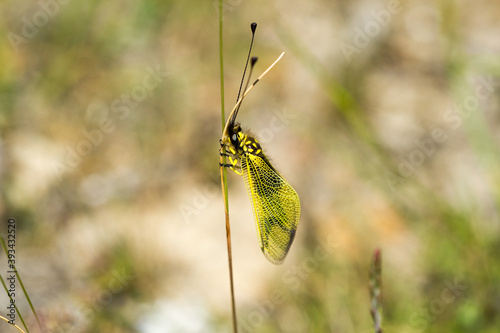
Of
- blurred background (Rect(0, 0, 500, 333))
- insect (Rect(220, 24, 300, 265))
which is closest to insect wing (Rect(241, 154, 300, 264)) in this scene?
insect (Rect(220, 24, 300, 265))

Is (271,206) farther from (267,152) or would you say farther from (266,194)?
(267,152)

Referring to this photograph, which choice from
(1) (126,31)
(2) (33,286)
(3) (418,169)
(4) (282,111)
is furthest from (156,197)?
(3) (418,169)

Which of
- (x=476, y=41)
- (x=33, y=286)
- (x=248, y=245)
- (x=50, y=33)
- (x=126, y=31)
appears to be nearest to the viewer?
(x=33, y=286)

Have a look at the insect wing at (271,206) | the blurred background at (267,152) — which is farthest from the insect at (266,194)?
the blurred background at (267,152)

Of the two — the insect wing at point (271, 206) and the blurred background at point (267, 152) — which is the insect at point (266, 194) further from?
the blurred background at point (267, 152)

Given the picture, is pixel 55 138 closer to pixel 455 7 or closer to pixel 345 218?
pixel 345 218

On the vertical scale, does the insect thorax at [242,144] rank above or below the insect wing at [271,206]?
above
